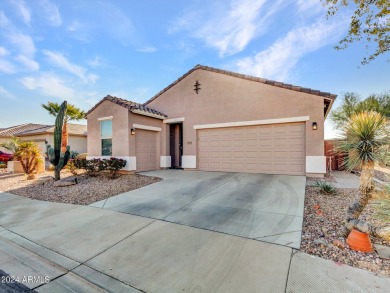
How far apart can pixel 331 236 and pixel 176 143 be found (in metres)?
9.87

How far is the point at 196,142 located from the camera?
10.7 metres

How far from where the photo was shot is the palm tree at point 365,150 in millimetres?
3098

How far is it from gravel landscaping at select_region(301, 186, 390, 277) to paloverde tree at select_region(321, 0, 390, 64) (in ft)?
18.7

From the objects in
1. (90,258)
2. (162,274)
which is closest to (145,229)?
(90,258)

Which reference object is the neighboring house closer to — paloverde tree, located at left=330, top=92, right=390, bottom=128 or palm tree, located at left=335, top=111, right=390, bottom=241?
palm tree, located at left=335, top=111, right=390, bottom=241

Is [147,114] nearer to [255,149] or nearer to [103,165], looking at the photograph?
[103,165]

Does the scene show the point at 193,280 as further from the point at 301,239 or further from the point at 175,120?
the point at 175,120

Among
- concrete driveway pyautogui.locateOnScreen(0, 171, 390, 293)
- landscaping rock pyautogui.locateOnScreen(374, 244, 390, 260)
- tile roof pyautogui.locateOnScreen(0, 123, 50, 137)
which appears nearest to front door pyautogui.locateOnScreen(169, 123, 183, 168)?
concrete driveway pyautogui.locateOnScreen(0, 171, 390, 293)

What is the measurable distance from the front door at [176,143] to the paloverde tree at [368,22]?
879cm

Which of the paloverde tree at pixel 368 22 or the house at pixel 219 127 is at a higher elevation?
the paloverde tree at pixel 368 22

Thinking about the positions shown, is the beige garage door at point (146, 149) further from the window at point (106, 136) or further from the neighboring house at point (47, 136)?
the neighboring house at point (47, 136)

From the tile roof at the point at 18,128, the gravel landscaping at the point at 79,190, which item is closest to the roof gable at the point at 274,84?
the gravel landscaping at the point at 79,190

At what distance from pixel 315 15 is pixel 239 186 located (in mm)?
7150

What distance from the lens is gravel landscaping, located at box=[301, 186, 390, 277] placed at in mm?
2415
